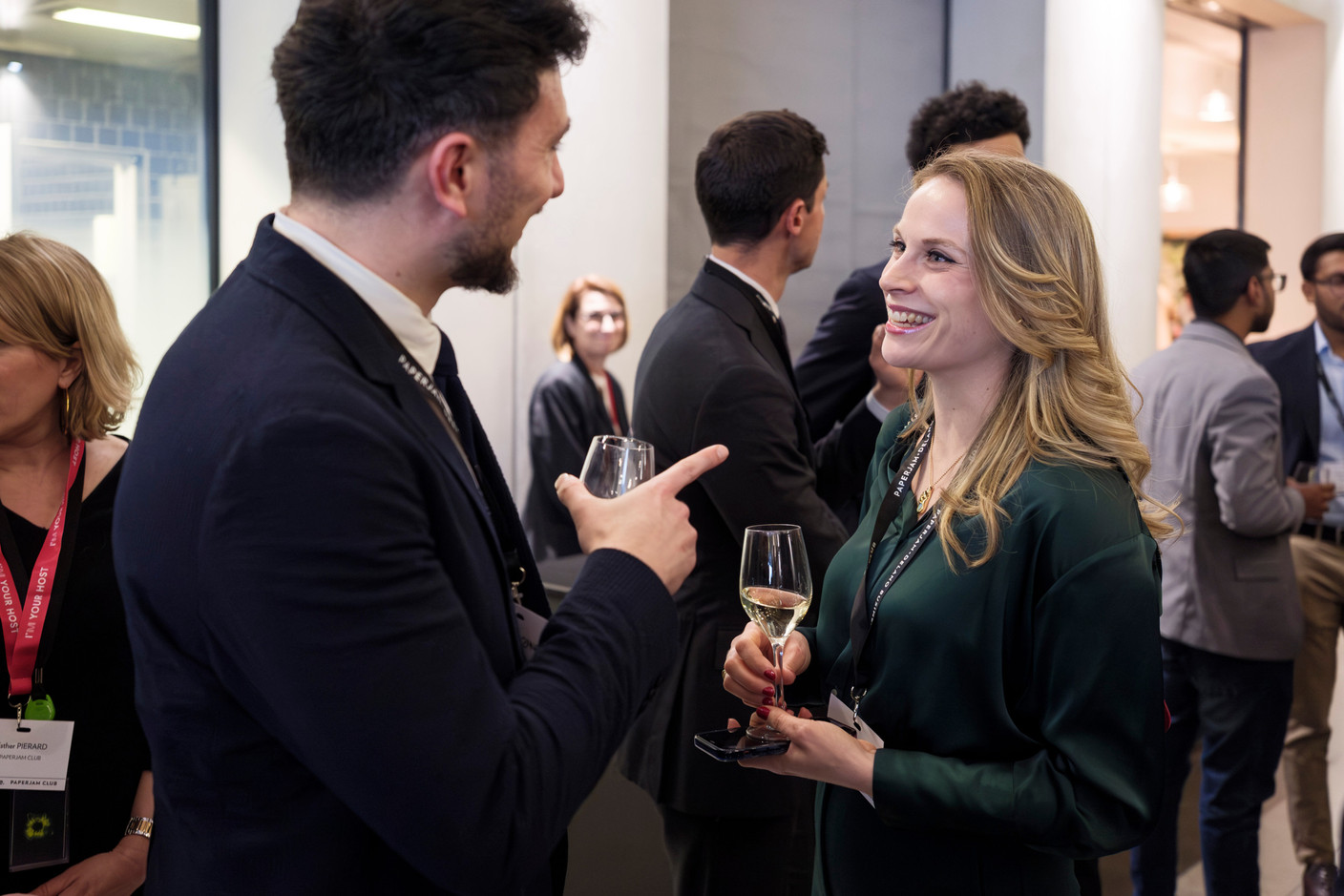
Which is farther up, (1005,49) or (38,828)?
(1005,49)

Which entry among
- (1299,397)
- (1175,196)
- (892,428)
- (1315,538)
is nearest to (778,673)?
(892,428)

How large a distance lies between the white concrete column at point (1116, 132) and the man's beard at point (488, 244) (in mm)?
5661

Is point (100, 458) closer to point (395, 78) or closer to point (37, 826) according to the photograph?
point (37, 826)

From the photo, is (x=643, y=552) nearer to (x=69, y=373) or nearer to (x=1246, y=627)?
(x=69, y=373)

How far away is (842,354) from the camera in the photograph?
2953 mm

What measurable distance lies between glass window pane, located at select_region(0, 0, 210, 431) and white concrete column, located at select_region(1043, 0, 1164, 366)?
444cm

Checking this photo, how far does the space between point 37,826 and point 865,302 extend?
2.12m

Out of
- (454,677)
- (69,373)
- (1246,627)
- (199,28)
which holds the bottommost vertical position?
(1246,627)

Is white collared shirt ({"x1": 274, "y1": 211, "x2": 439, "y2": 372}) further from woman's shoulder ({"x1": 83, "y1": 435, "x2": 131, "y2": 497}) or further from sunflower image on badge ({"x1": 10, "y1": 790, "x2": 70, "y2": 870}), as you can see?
sunflower image on badge ({"x1": 10, "y1": 790, "x2": 70, "y2": 870})

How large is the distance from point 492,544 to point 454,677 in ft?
0.60

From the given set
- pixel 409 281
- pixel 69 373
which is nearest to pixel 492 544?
pixel 409 281

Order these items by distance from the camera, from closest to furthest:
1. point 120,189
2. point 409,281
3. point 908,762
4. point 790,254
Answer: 1. point 409,281
2. point 908,762
3. point 790,254
4. point 120,189

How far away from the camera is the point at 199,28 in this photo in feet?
14.4

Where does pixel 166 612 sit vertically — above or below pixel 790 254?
Answer: below
